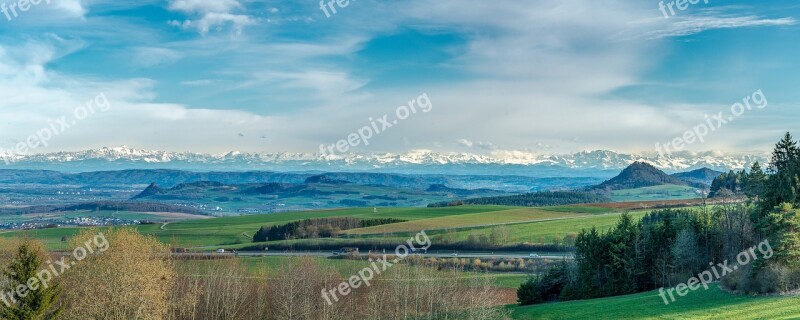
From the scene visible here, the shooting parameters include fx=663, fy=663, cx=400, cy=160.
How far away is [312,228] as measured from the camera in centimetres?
16588

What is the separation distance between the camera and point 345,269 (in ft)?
334

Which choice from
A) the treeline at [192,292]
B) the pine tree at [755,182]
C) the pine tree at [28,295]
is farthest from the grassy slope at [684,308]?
the pine tree at [28,295]

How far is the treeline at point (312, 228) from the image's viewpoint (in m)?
162

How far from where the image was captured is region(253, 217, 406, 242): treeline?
162 meters

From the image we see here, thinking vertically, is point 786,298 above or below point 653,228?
below

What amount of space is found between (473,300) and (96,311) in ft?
115

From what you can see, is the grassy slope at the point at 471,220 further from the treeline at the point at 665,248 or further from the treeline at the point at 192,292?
the treeline at the point at 665,248

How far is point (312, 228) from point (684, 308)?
124 metres

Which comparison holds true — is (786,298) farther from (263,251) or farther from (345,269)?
(263,251)

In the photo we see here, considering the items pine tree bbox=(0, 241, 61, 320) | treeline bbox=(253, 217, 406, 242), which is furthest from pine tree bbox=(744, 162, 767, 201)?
treeline bbox=(253, 217, 406, 242)

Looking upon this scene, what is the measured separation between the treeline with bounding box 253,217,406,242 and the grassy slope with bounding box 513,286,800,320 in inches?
4041

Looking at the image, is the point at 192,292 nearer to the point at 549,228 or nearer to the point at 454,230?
the point at 454,230

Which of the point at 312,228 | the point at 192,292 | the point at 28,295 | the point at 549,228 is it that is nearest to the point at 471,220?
the point at 549,228

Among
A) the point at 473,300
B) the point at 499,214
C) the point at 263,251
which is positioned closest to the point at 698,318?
the point at 473,300
